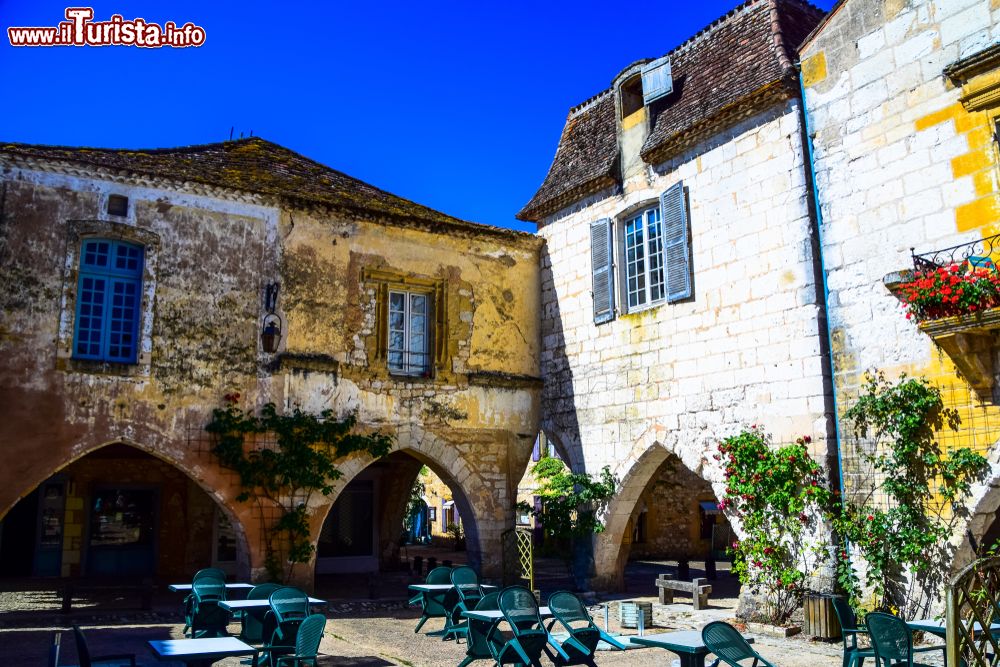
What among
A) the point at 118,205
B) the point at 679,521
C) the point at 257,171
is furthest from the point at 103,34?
the point at 679,521

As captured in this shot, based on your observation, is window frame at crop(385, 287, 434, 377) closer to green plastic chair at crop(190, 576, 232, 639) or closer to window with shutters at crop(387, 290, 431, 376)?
window with shutters at crop(387, 290, 431, 376)

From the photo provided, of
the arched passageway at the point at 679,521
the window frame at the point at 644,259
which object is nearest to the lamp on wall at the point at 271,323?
the window frame at the point at 644,259

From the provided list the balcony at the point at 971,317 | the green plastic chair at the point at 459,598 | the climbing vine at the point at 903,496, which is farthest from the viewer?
the green plastic chair at the point at 459,598

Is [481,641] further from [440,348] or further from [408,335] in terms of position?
[408,335]

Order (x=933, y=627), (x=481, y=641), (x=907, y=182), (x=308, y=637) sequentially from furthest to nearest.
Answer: (x=907, y=182) < (x=481, y=641) < (x=933, y=627) < (x=308, y=637)

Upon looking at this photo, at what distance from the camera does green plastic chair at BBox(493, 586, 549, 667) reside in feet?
19.8

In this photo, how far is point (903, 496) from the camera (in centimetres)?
778

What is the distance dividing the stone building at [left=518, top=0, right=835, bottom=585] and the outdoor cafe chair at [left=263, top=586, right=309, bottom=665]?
17.0 ft

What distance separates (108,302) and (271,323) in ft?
6.41

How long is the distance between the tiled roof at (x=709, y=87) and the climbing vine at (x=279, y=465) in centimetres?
A: 529

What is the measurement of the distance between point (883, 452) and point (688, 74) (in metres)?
5.83

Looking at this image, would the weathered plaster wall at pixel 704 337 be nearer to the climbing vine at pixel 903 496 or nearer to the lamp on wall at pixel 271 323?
the climbing vine at pixel 903 496

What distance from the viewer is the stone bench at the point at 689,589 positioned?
10.0 metres

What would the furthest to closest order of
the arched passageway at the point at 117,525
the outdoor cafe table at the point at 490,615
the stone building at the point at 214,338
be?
the arched passageway at the point at 117,525 → the stone building at the point at 214,338 → the outdoor cafe table at the point at 490,615
